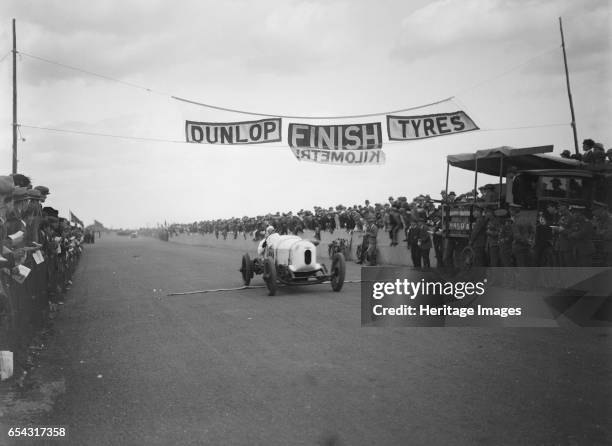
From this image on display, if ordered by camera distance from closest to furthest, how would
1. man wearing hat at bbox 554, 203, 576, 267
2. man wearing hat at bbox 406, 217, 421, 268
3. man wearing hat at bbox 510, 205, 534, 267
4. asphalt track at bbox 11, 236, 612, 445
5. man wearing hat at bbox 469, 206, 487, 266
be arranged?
asphalt track at bbox 11, 236, 612, 445, man wearing hat at bbox 554, 203, 576, 267, man wearing hat at bbox 510, 205, 534, 267, man wearing hat at bbox 469, 206, 487, 266, man wearing hat at bbox 406, 217, 421, 268

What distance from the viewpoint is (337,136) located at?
13.7 metres

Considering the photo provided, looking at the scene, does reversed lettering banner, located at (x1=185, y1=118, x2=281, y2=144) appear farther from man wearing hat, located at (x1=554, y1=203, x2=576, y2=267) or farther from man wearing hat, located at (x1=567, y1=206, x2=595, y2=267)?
man wearing hat, located at (x1=567, y1=206, x2=595, y2=267)

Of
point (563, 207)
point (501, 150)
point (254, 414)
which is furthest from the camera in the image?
point (501, 150)

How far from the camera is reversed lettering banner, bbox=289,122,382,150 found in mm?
13609

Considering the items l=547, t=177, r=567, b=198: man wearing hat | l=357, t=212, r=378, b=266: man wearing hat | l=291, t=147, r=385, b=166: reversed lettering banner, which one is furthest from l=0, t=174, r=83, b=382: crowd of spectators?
l=357, t=212, r=378, b=266: man wearing hat

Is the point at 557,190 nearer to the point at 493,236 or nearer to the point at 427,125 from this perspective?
the point at 493,236

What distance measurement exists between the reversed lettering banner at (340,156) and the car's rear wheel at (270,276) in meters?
3.70

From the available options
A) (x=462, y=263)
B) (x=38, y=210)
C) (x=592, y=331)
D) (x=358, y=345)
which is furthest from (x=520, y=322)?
(x=38, y=210)

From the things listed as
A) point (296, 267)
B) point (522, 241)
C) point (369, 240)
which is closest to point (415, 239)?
point (369, 240)

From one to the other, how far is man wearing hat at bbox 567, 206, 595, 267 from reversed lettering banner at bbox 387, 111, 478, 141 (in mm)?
4652

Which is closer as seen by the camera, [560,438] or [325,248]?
[560,438]

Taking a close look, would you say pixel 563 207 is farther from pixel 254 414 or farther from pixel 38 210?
pixel 38 210

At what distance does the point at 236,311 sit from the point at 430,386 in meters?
4.87

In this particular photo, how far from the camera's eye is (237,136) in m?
13.4
